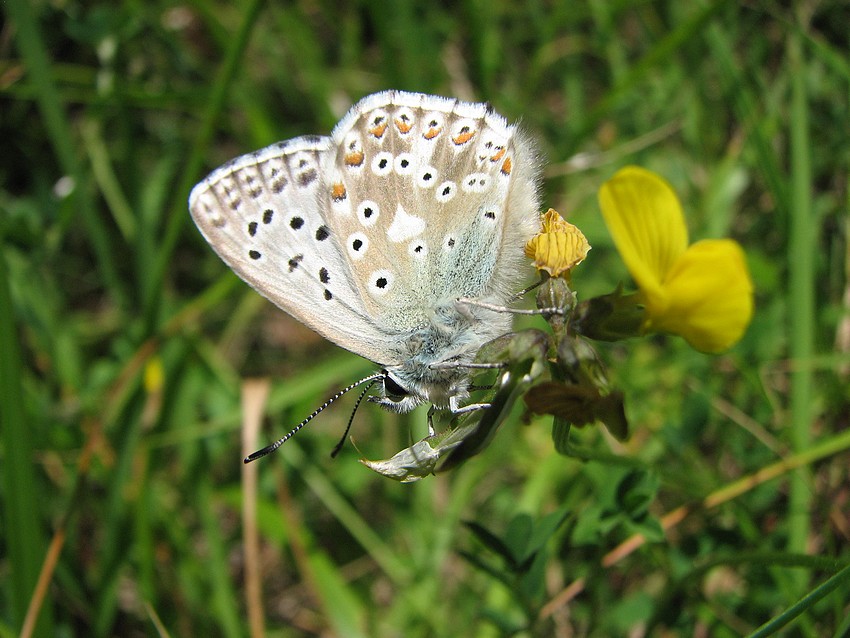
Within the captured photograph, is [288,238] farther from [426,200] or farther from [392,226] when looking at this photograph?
[426,200]

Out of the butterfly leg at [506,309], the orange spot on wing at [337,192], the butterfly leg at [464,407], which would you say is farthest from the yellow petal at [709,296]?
the orange spot on wing at [337,192]

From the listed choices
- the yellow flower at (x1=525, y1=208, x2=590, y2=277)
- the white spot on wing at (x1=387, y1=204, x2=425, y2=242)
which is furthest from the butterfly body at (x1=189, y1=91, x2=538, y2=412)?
the yellow flower at (x1=525, y1=208, x2=590, y2=277)

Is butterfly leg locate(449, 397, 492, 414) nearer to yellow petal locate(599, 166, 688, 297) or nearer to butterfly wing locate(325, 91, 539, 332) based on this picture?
butterfly wing locate(325, 91, 539, 332)

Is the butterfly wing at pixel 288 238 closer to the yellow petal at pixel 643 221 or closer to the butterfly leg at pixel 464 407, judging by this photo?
the butterfly leg at pixel 464 407

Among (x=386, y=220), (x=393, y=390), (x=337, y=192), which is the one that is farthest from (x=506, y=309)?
(x=337, y=192)

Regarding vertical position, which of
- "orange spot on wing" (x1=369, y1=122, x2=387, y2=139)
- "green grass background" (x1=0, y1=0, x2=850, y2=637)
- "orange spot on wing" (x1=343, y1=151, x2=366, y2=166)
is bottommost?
"green grass background" (x1=0, y1=0, x2=850, y2=637)

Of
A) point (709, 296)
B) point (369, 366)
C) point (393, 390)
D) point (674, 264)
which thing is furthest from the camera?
point (369, 366)

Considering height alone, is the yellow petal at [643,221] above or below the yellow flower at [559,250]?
above
